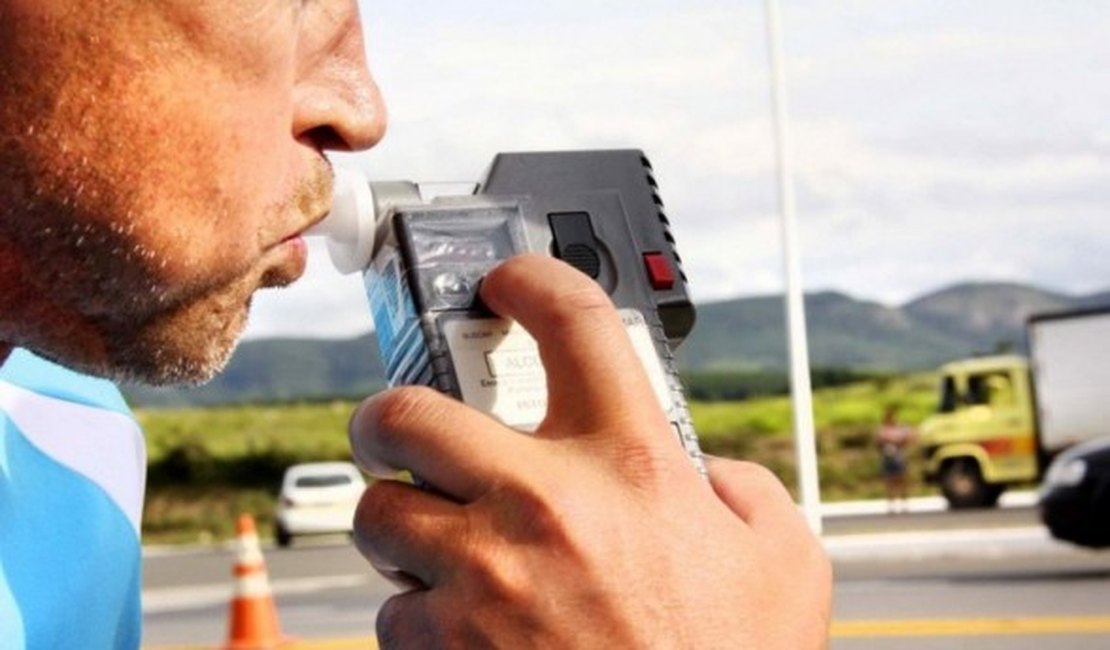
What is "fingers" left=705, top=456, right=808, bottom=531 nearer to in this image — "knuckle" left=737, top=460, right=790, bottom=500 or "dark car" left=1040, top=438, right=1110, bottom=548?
"knuckle" left=737, top=460, right=790, bottom=500

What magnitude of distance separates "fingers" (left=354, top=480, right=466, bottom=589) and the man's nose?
0.49 feet

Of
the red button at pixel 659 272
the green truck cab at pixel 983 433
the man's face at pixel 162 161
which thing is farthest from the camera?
the green truck cab at pixel 983 433

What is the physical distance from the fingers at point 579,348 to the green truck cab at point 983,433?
21.3 metres

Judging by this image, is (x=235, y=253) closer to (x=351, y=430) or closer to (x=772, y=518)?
(x=351, y=430)

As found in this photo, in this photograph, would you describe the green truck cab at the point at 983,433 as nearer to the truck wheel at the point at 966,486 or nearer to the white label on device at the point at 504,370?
the truck wheel at the point at 966,486

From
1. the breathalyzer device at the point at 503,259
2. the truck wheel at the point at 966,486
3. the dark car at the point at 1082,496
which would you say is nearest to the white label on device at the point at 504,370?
the breathalyzer device at the point at 503,259

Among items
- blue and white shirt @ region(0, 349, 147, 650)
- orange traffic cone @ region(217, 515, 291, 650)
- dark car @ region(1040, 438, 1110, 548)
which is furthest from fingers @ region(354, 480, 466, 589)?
dark car @ region(1040, 438, 1110, 548)

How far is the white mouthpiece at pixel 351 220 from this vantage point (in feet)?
3.15

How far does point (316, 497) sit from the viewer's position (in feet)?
68.1

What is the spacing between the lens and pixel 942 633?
981 cm

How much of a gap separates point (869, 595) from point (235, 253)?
11.6 m

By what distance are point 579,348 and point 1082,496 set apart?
10803mm

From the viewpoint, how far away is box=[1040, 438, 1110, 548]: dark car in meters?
11.1

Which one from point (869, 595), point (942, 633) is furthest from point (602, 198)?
point (869, 595)
